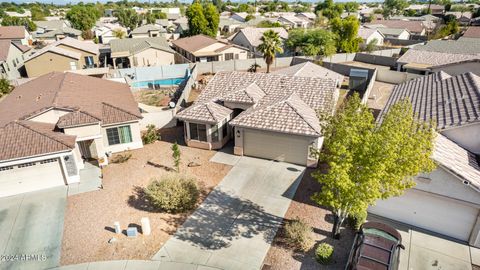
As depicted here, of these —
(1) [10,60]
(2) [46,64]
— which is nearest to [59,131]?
(2) [46,64]

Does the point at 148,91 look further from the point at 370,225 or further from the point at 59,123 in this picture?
the point at 370,225

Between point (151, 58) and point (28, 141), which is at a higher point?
point (28, 141)

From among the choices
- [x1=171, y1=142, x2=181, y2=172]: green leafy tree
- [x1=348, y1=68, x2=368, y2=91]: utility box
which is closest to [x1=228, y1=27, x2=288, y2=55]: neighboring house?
[x1=348, y1=68, x2=368, y2=91]: utility box

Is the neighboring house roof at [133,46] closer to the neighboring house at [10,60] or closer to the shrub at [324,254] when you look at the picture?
the neighboring house at [10,60]

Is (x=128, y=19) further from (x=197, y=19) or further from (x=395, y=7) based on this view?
(x=395, y=7)

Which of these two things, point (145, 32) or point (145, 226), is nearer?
point (145, 226)

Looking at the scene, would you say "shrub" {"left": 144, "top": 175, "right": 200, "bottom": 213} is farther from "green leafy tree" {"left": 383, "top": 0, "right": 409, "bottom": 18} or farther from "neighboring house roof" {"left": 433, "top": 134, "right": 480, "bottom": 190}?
"green leafy tree" {"left": 383, "top": 0, "right": 409, "bottom": 18}

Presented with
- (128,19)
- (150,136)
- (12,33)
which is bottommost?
(150,136)

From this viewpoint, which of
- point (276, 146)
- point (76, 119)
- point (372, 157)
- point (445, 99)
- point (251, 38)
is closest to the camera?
point (372, 157)
